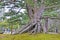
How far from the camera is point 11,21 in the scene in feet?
11.4

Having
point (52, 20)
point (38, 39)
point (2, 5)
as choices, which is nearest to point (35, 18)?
point (52, 20)

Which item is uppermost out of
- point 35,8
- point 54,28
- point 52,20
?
point 35,8

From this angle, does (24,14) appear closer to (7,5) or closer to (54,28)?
(7,5)

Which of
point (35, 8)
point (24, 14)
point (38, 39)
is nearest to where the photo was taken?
point (38, 39)

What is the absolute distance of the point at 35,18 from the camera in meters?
2.82

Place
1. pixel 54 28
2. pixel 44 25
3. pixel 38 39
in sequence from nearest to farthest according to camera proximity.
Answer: pixel 38 39 < pixel 44 25 < pixel 54 28

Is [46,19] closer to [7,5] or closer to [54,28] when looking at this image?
[54,28]

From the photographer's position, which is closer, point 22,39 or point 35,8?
point 22,39

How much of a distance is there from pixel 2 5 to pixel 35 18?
101cm

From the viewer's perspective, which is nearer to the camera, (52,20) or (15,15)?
(52,20)

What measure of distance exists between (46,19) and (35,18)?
1.20 feet

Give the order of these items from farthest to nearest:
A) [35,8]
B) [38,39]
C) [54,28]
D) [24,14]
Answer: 1. [24,14]
2. [54,28]
3. [35,8]
4. [38,39]

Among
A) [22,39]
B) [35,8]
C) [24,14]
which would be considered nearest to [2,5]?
[24,14]

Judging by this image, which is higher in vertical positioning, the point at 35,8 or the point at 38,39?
the point at 35,8
